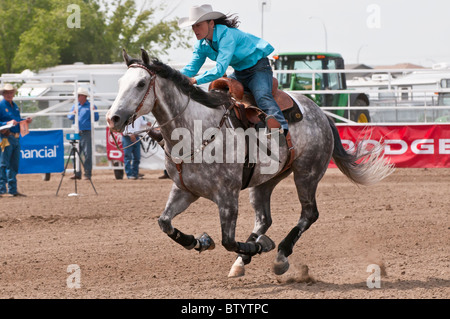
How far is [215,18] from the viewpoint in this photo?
612cm

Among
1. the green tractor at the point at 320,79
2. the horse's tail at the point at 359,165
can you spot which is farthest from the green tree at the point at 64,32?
the horse's tail at the point at 359,165

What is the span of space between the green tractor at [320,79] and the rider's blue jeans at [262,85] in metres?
12.1

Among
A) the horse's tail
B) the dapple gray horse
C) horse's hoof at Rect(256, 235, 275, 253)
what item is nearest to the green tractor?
the horse's tail

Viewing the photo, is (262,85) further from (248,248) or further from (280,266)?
(280,266)

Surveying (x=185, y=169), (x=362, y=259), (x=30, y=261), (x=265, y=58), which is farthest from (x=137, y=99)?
(x=362, y=259)

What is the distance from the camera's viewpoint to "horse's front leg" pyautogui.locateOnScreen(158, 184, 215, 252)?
6074mm

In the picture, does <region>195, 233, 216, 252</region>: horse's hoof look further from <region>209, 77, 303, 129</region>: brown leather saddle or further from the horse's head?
the horse's head

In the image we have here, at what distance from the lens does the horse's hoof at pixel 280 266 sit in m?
6.37

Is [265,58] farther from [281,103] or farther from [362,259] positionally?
[362,259]

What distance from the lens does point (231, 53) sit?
19.8ft

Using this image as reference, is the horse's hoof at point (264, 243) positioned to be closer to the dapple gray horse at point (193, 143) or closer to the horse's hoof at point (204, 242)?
the dapple gray horse at point (193, 143)

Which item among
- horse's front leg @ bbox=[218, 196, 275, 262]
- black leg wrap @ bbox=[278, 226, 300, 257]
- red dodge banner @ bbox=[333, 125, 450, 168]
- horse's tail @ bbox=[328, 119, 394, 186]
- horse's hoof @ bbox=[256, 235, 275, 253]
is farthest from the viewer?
red dodge banner @ bbox=[333, 125, 450, 168]

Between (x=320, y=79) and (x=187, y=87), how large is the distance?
13988 millimetres

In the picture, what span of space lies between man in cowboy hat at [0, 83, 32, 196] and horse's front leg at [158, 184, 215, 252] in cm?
760
